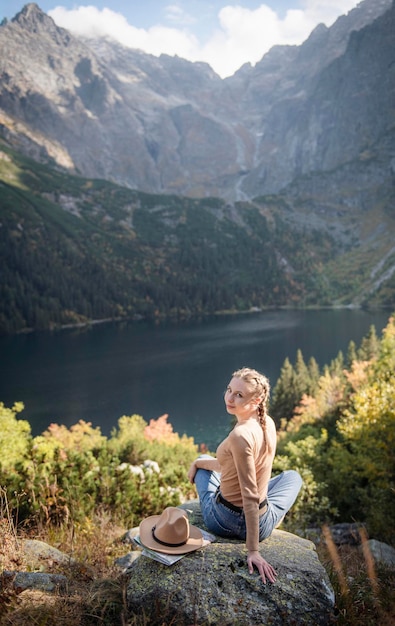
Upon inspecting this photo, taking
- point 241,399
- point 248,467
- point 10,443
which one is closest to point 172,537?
point 248,467

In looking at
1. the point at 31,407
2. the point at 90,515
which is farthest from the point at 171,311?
the point at 90,515

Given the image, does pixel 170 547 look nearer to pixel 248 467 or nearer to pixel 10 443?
pixel 248 467

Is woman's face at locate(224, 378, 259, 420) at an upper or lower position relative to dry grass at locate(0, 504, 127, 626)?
upper

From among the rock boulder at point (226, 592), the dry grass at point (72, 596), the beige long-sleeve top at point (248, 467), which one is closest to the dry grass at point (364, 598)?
the rock boulder at point (226, 592)

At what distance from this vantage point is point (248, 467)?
468 centimetres

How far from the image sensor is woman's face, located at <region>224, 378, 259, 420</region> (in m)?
4.91

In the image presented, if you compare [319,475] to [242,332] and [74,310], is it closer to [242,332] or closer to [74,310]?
[242,332]

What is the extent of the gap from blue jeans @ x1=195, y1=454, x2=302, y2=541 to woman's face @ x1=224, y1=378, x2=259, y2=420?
124 centimetres

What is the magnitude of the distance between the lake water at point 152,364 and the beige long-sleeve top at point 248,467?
168ft

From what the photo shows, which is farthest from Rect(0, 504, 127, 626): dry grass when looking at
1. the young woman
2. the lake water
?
the lake water

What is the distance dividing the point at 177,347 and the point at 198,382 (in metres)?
31.3

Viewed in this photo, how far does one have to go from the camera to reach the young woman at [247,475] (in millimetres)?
4637

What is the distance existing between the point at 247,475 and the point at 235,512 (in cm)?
74

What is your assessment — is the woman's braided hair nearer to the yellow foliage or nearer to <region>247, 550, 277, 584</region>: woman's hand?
<region>247, 550, 277, 584</region>: woman's hand
